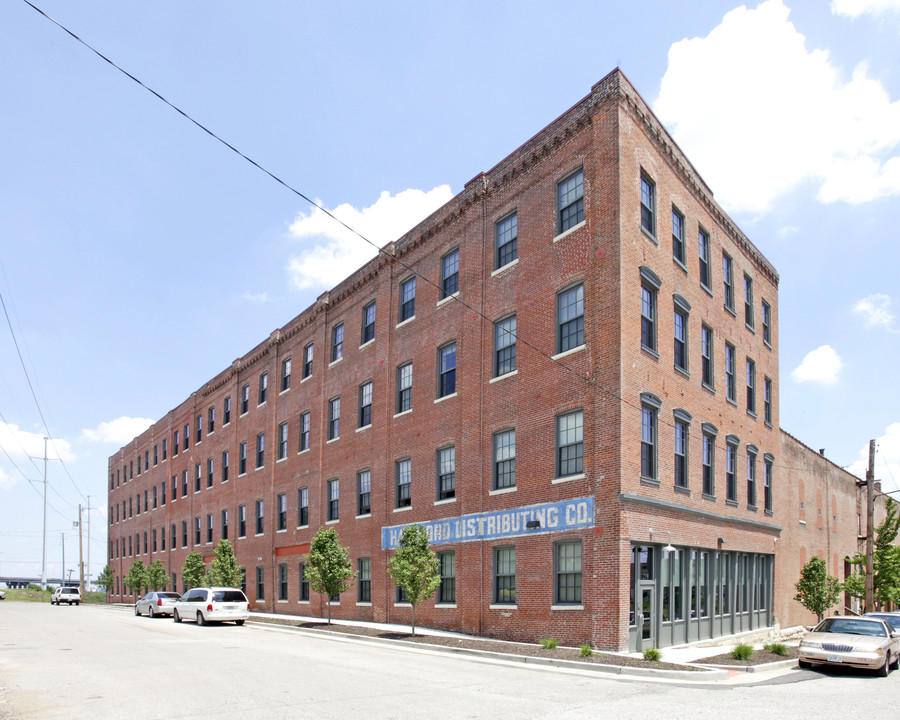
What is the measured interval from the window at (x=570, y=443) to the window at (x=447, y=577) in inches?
238

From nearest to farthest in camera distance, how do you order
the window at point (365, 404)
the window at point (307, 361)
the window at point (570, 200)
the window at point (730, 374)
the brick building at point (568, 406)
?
1. the brick building at point (568, 406)
2. the window at point (570, 200)
3. the window at point (730, 374)
4. the window at point (365, 404)
5. the window at point (307, 361)

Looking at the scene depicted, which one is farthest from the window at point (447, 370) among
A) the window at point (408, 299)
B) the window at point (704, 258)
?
the window at point (704, 258)

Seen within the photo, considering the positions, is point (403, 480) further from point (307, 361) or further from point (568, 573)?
point (307, 361)

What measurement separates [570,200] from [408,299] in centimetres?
958

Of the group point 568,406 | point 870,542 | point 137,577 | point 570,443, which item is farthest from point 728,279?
point 137,577

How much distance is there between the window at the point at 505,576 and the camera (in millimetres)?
23828

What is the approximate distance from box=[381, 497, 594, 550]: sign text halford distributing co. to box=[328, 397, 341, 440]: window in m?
9.26

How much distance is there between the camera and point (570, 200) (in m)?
24.1

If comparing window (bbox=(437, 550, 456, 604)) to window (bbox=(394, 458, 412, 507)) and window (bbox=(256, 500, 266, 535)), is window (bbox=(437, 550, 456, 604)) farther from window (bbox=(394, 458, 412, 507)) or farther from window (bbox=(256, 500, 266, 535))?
window (bbox=(256, 500, 266, 535))

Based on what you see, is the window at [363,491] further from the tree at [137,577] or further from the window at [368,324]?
the tree at [137,577]

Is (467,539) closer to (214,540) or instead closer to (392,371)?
(392,371)

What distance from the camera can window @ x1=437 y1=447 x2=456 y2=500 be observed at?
89.7ft

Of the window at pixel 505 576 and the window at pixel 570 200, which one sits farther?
the window at pixel 505 576

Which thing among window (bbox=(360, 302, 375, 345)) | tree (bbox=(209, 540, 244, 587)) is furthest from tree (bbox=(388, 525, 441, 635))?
tree (bbox=(209, 540, 244, 587))
